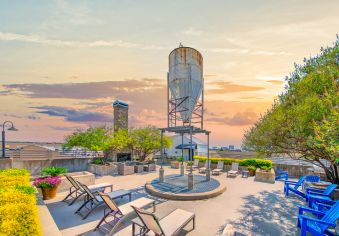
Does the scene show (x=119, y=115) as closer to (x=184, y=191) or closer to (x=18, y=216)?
(x=184, y=191)

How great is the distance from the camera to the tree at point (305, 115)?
6180 mm

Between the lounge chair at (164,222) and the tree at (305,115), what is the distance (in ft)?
15.5

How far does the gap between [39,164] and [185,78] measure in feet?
40.3

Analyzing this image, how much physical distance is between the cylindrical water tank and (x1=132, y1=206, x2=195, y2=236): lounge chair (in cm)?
737

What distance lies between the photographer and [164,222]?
520 cm

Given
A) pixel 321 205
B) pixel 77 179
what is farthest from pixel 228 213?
pixel 77 179

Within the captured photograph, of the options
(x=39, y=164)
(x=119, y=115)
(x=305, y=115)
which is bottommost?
(x=39, y=164)

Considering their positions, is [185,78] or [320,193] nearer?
[320,193]

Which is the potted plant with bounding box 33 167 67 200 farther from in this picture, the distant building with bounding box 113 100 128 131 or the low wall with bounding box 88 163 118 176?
the distant building with bounding box 113 100 128 131

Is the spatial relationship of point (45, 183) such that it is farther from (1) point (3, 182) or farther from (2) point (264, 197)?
(2) point (264, 197)

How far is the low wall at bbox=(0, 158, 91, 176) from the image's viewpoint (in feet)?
39.2

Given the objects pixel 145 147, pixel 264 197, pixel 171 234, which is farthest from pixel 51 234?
pixel 145 147

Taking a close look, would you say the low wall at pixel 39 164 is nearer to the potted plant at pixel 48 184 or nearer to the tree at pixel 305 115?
the potted plant at pixel 48 184

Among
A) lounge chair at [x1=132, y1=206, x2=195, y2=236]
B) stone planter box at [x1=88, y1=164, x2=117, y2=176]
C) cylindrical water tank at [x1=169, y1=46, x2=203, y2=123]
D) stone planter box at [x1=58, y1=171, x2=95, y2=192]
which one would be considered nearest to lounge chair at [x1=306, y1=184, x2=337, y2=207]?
lounge chair at [x1=132, y1=206, x2=195, y2=236]
